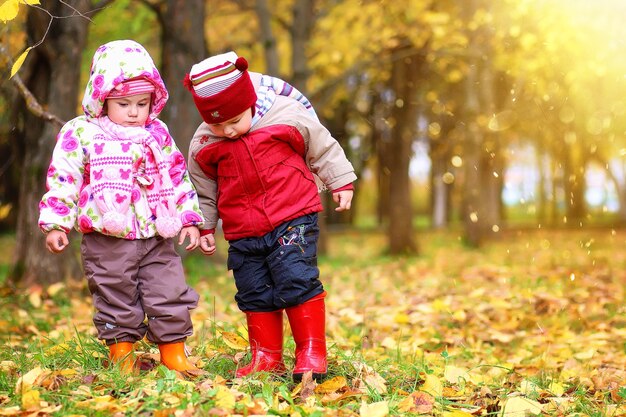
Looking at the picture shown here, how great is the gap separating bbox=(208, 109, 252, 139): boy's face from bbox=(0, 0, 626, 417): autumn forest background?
939mm

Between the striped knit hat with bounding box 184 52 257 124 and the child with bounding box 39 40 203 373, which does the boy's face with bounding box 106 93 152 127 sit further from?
the striped knit hat with bounding box 184 52 257 124

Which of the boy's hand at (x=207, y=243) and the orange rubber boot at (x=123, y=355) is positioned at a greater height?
the boy's hand at (x=207, y=243)

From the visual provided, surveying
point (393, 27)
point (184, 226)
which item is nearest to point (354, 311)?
point (184, 226)

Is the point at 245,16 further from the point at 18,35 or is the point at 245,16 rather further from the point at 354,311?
the point at 354,311

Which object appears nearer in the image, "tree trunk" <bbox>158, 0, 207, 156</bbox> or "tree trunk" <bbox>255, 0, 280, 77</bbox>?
"tree trunk" <bbox>158, 0, 207, 156</bbox>

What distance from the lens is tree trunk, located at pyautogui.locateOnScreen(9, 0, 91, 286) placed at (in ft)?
23.3

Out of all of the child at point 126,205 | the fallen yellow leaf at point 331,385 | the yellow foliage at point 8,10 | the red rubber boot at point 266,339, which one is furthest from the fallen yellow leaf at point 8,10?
the fallen yellow leaf at point 331,385

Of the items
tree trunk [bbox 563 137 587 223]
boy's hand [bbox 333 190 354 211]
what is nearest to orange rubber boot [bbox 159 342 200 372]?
boy's hand [bbox 333 190 354 211]

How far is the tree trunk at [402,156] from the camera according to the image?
12695 millimetres

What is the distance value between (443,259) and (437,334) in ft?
21.5

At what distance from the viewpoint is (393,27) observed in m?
12.8

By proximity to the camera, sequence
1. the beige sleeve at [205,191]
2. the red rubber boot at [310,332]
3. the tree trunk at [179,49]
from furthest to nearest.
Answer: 1. the tree trunk at [179,49]
2. the beige sleeve at [205,191]
3. the red rubber boot at [310,332]

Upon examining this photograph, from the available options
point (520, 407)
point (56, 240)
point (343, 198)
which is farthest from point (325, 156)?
point (520, 407)

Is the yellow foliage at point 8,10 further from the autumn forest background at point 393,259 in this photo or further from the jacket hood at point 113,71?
the jacket hood at point 113,71
